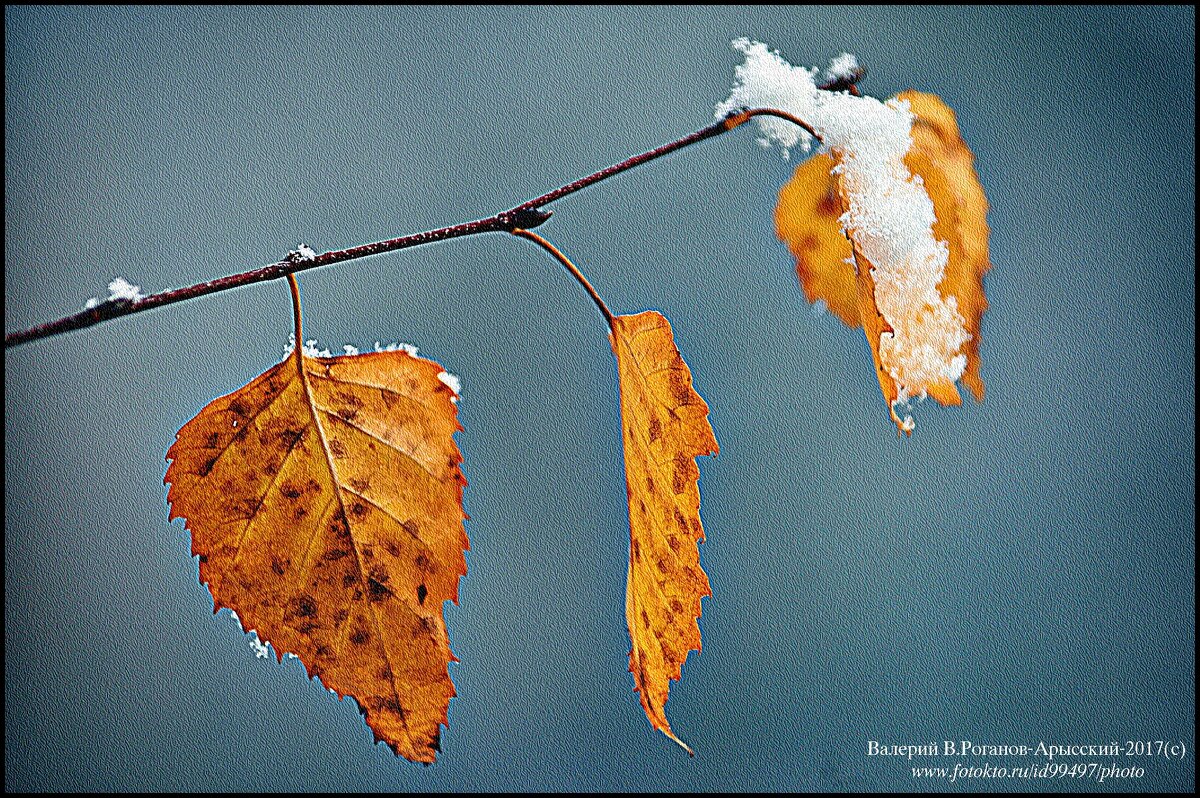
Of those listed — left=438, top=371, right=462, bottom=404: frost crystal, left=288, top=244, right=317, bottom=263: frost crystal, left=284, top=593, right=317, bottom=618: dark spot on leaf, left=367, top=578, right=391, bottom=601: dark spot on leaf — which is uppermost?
left=288, top=244, right=317, bottom=263: frost crystal

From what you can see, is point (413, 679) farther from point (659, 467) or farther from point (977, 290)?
point (977, 290)

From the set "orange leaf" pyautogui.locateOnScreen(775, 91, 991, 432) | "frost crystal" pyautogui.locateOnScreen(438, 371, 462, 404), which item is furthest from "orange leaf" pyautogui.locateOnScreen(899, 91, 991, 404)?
"frost crystal" pyautogui.locateOnScreen(438, 371, 462, 404)

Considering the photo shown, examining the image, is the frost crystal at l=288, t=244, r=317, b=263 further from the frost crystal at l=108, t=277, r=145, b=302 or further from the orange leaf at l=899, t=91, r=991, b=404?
the orange leaf at l=899, t=91, r=991, b=404

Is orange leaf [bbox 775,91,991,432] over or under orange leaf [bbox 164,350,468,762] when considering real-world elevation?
over

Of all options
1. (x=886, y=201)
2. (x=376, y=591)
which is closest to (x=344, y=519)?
(x=376, y=591)

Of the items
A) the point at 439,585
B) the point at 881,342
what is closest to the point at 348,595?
the point at 439,585

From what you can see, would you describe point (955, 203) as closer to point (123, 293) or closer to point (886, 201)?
point (886, 201)
